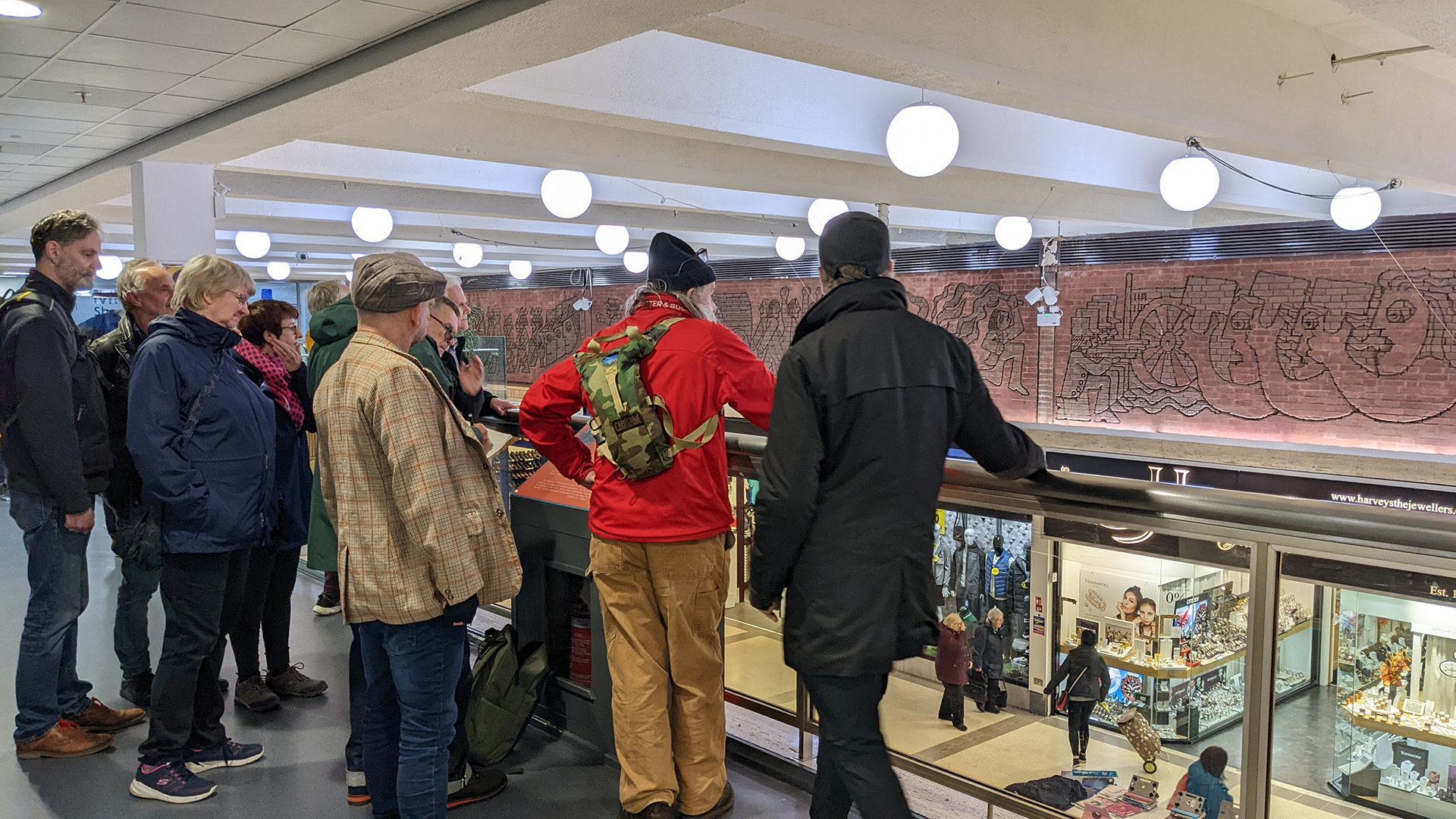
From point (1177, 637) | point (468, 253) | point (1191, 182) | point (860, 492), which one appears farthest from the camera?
point (468, 253)

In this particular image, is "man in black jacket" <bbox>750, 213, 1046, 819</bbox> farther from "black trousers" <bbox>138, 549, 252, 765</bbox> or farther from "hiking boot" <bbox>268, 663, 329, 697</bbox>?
"hiking boot" <bbox>268, 663, 329, 697</bbox>

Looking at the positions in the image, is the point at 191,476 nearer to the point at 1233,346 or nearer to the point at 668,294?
the point at 668,294

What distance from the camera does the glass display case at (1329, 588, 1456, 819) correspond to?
179cm

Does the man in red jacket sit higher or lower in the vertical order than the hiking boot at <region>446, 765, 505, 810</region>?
higher

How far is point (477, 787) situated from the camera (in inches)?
104

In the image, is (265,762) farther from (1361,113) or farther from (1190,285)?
(1190,285)

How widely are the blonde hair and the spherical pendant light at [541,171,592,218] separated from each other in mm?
3982

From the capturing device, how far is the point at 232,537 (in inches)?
107

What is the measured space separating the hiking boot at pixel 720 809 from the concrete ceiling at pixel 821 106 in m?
2.42

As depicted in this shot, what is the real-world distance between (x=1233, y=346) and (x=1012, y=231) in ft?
7.72

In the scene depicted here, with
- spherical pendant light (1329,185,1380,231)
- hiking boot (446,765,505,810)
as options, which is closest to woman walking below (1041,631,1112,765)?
hiking boot (446,765,505,810)

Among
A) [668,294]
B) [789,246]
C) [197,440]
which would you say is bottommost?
[197,440]

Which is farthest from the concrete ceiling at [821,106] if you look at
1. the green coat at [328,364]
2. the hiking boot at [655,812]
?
the hiking boot at [655,812]

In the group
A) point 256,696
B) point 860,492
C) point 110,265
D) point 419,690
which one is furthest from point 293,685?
point 110,265
